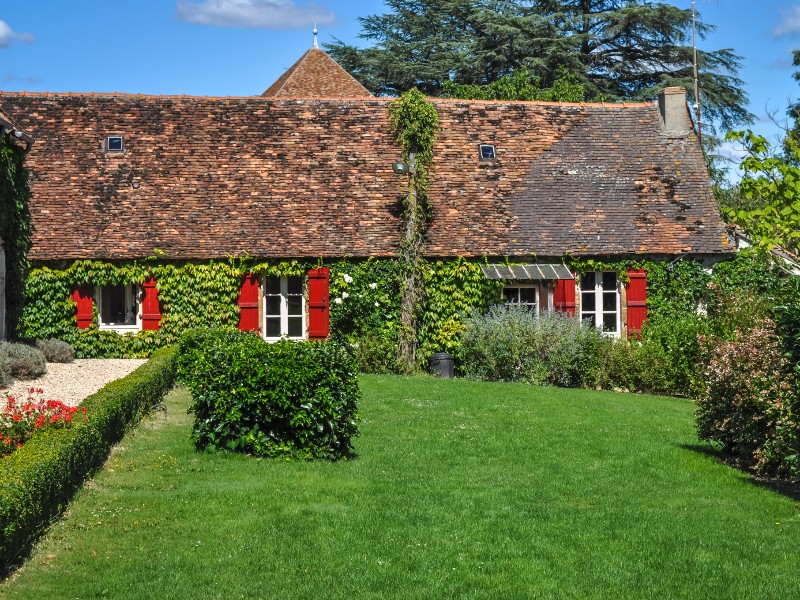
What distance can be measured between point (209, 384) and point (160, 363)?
5043 millimetres

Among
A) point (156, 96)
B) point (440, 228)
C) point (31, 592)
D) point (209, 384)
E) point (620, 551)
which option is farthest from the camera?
point (156, 96)

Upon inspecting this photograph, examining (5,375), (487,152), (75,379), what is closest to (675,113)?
(487,152)

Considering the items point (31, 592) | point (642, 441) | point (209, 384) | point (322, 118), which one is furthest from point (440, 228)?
point (31, 592)

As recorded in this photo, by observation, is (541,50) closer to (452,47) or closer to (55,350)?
(452,47)

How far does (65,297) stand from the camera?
21547 millimetres

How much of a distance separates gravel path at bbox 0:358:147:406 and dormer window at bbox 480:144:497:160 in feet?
30.4

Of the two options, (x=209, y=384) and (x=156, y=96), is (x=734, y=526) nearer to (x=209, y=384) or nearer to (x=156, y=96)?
(x=209, y=384)

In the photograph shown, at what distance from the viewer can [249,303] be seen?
21.9 m

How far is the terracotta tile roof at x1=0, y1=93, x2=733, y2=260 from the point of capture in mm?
22141

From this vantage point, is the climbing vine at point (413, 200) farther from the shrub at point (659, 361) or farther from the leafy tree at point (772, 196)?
the leafy tree at point (772, 196)

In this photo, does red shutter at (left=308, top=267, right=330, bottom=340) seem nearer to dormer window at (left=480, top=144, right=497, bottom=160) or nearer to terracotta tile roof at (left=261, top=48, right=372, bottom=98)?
dormer window at (left=480, top=144, right=497, bottom=160)

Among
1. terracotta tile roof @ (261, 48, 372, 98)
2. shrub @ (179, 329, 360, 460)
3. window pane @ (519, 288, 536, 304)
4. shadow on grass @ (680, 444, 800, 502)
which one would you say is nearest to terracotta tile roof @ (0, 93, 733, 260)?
window pane @ (519, 288, 536, 304)

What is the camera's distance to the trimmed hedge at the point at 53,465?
7.06 m

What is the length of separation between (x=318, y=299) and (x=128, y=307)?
412cm
